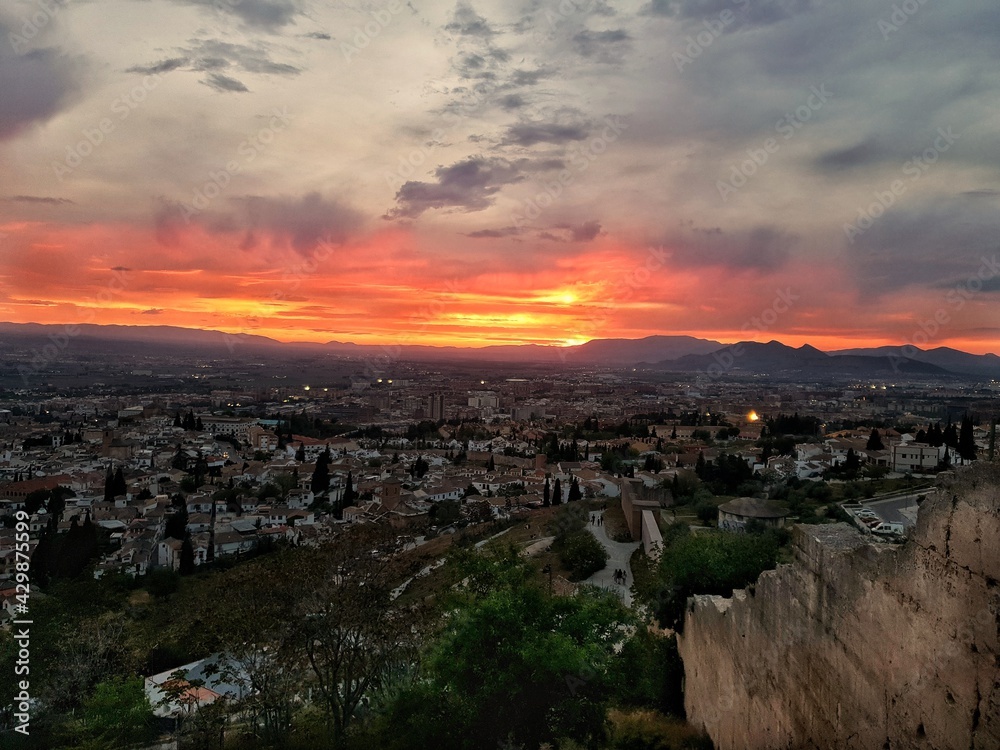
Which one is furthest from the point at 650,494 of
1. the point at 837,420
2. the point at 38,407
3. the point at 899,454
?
the point at 38,407

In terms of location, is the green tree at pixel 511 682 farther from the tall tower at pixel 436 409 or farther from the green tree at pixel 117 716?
the tall tower at pixel 436 409

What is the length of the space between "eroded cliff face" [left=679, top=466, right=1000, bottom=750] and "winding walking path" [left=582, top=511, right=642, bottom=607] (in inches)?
444

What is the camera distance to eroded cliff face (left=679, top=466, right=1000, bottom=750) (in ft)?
13.7

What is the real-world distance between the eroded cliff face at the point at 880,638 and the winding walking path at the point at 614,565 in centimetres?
1127

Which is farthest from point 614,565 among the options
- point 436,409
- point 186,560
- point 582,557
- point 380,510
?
point 436,409

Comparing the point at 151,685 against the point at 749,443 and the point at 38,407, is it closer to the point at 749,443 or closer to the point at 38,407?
the point at 749,443

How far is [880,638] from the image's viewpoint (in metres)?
5.09

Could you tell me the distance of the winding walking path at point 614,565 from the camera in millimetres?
20480

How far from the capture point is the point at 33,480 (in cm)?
5328

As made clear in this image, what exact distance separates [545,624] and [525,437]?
79775 mm

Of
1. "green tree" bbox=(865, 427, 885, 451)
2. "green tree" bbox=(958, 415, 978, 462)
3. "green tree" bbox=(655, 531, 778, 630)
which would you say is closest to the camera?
"green tree" bbox=(655, 531, 778, 630)

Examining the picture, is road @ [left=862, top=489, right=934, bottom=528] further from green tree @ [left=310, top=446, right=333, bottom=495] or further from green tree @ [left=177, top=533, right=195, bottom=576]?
green tree @ [left=310, top=446, right=333, bottom=495]

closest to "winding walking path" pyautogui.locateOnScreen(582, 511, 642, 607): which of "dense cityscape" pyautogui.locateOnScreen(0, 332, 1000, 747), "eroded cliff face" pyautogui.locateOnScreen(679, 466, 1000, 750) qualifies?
"dense cityscape" pyautogui.locateOnScreen(0, 332, 1000, 747)

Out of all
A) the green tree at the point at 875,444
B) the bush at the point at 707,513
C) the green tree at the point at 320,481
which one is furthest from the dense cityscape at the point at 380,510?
the green tree at the point at 875,444
